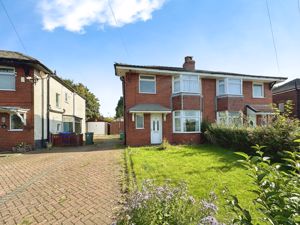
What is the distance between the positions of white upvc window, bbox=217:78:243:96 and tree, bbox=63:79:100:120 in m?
32.4

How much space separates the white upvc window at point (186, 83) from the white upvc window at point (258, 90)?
21.5 ft

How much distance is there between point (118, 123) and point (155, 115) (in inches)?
964

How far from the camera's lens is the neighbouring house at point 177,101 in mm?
18125

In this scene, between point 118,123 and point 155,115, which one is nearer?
point 155,115

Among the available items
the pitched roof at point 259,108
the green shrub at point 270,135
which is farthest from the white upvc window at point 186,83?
the pitched roof at point 259,108

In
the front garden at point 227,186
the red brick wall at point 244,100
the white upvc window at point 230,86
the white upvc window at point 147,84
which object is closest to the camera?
the front garden at point 227,186

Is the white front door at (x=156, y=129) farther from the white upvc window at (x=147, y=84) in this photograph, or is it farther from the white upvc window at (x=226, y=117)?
the white upvc window at (x=226, y=117)

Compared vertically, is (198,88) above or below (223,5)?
below

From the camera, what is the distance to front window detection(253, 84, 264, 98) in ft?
73.3

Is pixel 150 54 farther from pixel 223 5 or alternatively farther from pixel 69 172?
pixel 69 172

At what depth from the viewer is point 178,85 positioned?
19203 mm

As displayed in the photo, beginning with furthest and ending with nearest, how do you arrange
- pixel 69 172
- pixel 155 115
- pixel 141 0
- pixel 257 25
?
pixel 155 115
pixel 257 25
pixel 69 172
pixel 141 0

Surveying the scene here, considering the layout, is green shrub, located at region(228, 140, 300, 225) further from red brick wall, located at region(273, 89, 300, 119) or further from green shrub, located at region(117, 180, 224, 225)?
red brick wall, located at region(273, 89, 300, 119)

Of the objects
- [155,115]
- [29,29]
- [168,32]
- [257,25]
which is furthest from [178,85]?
[29,29]
